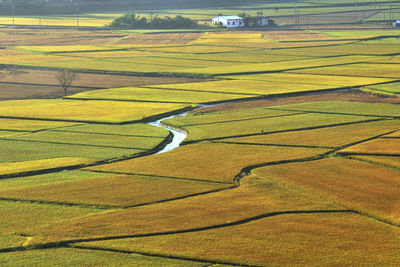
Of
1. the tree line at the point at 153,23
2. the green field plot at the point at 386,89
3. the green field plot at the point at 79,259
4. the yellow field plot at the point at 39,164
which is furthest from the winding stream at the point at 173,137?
the tree line at the point at 153,23

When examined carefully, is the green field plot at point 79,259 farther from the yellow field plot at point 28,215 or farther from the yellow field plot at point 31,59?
the yellow field plot at point 31,59

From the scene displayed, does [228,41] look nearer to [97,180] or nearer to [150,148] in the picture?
[150,148]

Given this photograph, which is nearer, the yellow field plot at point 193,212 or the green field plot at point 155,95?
the yellow field plot at point 193,212

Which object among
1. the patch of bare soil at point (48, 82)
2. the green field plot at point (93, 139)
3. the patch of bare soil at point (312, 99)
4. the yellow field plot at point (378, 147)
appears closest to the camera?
the yellow field plot at point (378, 147)

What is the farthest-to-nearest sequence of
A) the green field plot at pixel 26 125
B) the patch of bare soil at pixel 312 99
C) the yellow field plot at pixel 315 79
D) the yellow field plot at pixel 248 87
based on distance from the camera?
1. the yellow field plot at pixel 315 79
2. the yellow field plot at pixel 248 87
3. the patch of bare soil at pixel 312 99
4. the green field plot at pixel 26 125

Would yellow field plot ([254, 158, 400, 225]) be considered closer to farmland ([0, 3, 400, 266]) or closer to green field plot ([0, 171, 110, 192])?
farmland ([0, 3, 400, 266])

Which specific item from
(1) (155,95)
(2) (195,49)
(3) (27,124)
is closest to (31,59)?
(2) (195,49)
